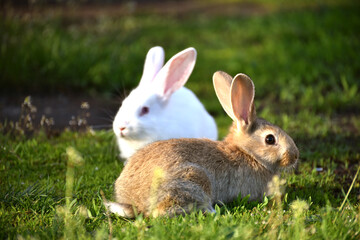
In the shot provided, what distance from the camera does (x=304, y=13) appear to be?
10344 mm

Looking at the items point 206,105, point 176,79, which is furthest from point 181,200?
point 206,105

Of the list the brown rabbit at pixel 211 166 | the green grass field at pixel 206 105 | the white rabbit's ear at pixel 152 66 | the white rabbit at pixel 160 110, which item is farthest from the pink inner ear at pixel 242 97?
the white rabbit's ear at pixel 152 66

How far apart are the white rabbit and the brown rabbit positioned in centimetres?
87

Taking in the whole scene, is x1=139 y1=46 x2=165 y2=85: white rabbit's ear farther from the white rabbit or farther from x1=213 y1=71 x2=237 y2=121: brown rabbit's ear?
x1=213 y1=71 x2=237 y2=121: brown rabbit's ear

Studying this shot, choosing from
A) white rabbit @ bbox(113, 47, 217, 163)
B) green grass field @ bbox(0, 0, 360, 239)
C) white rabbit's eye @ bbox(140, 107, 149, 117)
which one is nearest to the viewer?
green grass field @ bbox(0, 0, 360, 239)

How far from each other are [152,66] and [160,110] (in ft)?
1.70

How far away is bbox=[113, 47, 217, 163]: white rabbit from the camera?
4.87 m

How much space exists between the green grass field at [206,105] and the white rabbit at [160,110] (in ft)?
1.32

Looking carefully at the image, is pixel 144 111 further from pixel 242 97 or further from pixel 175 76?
pixel 242 97

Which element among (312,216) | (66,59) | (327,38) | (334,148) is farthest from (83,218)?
(327,38)

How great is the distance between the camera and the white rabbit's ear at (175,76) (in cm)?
514

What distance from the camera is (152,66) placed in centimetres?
539

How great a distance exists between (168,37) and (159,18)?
1791 mm

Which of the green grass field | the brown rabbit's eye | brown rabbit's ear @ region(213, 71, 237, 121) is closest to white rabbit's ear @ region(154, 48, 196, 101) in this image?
the green grass field
